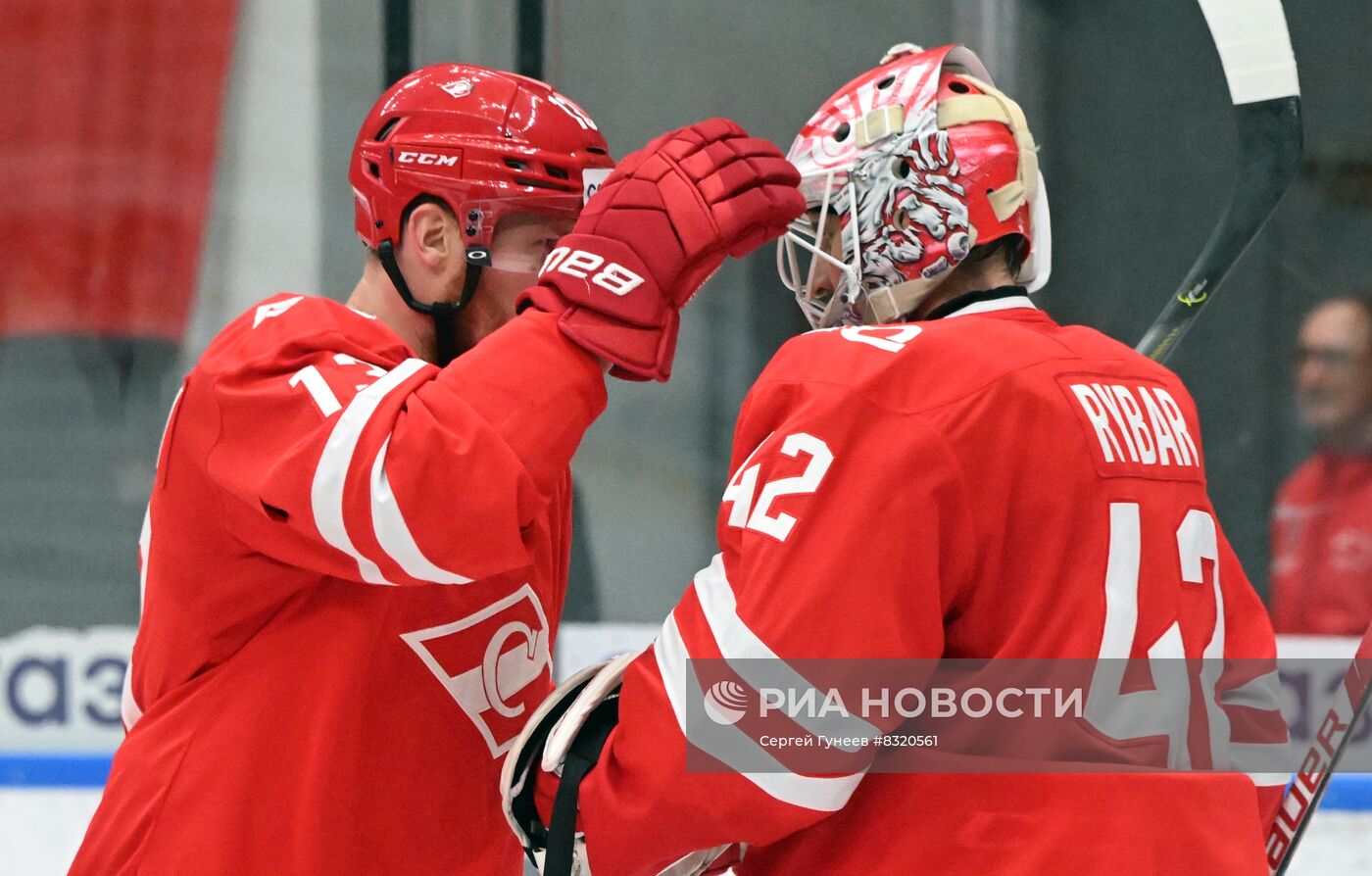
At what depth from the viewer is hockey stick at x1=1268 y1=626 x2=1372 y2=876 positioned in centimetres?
144

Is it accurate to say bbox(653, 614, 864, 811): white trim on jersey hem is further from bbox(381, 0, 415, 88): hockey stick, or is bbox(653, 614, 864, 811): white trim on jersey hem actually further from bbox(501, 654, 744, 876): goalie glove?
bbox(381, 0, 415, 88): hockey stick

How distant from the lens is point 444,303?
4.74 feet

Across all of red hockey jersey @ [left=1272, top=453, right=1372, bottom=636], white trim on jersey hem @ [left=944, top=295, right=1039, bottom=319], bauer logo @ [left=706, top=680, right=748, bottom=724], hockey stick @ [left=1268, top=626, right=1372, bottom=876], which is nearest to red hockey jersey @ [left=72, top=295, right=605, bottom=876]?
bauer logo @ [left=706, top=680, right=748, bottom=724]

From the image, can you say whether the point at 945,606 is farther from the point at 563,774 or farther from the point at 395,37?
the point at 395,37

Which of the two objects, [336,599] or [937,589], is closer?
[937,589]

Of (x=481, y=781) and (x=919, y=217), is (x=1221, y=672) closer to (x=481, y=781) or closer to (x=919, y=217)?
(x=919, y=217)

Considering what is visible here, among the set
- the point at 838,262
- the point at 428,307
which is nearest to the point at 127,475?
the point at 428,307

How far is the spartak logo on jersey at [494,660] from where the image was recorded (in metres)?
1.33

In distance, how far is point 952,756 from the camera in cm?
110

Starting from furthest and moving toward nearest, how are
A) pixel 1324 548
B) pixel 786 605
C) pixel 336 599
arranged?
pixel 1324 548
pixel 336 599
pixel 786 605

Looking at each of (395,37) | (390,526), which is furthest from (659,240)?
(395,37)

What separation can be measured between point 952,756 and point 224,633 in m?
0.67

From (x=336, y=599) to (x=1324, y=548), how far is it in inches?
86.6

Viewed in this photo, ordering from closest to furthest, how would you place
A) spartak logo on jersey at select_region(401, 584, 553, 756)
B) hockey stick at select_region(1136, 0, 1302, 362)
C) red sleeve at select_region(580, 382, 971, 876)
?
red sleeve at select_region(580, 382, 971, 876) < spartak logo on jersey at select_region(401, 584, 553, 756) < hockey stick at select_region(1136, 0, 1302, 362)
